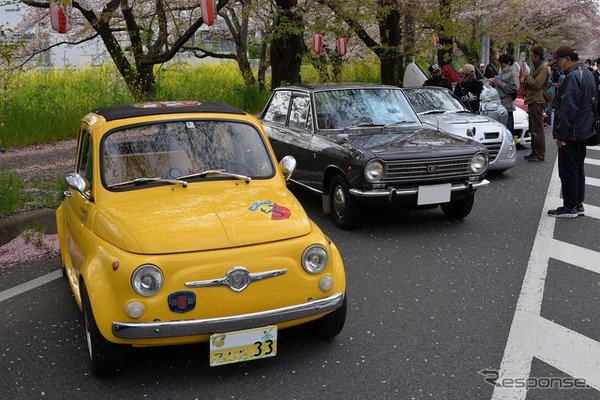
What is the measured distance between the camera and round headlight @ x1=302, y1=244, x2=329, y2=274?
11.9ft

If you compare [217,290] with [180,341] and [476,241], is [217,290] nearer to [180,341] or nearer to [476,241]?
[180,341]

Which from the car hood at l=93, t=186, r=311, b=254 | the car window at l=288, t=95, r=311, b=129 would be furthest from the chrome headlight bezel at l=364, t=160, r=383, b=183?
the car hood at l=93, t=186, r=311, b=254

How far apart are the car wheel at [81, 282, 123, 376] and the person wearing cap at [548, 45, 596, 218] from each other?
5.47 m

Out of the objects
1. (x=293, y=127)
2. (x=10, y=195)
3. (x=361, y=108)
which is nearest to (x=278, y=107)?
(x=293, y=127)

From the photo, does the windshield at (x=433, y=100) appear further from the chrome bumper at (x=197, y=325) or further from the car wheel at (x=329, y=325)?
the chrome bumper at (x=197, y=325)

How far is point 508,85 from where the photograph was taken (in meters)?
12.1

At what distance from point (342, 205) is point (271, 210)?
325cm

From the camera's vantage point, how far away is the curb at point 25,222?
660 cm

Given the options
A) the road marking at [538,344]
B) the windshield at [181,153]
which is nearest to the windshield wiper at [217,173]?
the windshield at [181,153]

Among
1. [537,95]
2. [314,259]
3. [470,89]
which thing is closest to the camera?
[314,259]

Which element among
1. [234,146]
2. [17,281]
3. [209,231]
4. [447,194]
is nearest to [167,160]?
A: [234,146]

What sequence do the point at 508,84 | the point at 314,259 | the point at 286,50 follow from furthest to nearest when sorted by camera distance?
the point at 286,50 → the point at 508,84 → the point at 314,259

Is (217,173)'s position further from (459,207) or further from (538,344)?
(459,207)

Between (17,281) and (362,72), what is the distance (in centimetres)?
2402
